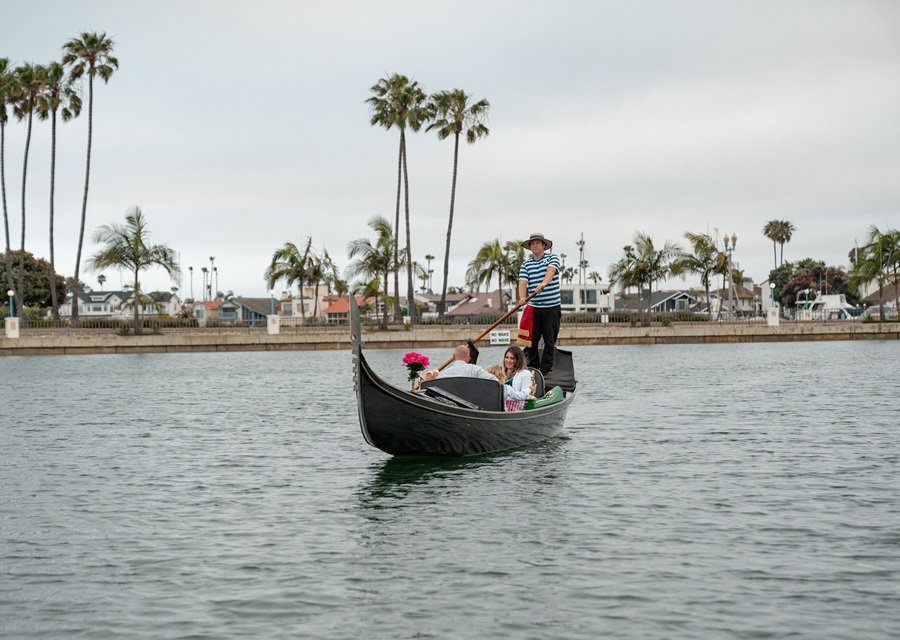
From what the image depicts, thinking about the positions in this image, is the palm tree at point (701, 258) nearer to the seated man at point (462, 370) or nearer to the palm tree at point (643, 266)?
the palm tree at point (643, 266)

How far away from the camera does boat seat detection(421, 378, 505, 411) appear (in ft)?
42.5

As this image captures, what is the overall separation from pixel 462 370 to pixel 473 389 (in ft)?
1.03

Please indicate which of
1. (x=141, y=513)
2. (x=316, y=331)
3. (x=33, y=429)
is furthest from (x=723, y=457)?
(x=316, y=331)

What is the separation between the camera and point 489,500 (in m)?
10.8

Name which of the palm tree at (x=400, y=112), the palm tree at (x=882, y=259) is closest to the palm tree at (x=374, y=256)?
the palm tree at (x=400, y=112)

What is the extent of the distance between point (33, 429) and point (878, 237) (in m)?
62.3

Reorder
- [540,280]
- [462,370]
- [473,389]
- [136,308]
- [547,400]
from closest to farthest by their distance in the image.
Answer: [473,389]
[462,370]
[547,400]
[540,280]
[136,308]

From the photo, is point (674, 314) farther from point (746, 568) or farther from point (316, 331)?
point (746, 568)

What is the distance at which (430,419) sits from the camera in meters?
12.3

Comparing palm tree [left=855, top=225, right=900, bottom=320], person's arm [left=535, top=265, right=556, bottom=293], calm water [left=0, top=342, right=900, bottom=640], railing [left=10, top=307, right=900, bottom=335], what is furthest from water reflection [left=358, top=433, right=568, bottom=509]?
palm tree [left=855, top=225, right=900, bottom=320]

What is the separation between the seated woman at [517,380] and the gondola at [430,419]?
267mm

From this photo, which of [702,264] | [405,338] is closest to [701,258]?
[702,264]

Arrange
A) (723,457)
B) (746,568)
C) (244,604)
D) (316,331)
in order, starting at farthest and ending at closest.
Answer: (316,331) → (723,457) → (746,568) → (244,604)

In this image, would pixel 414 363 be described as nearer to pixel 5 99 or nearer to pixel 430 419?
pixel 430 419
